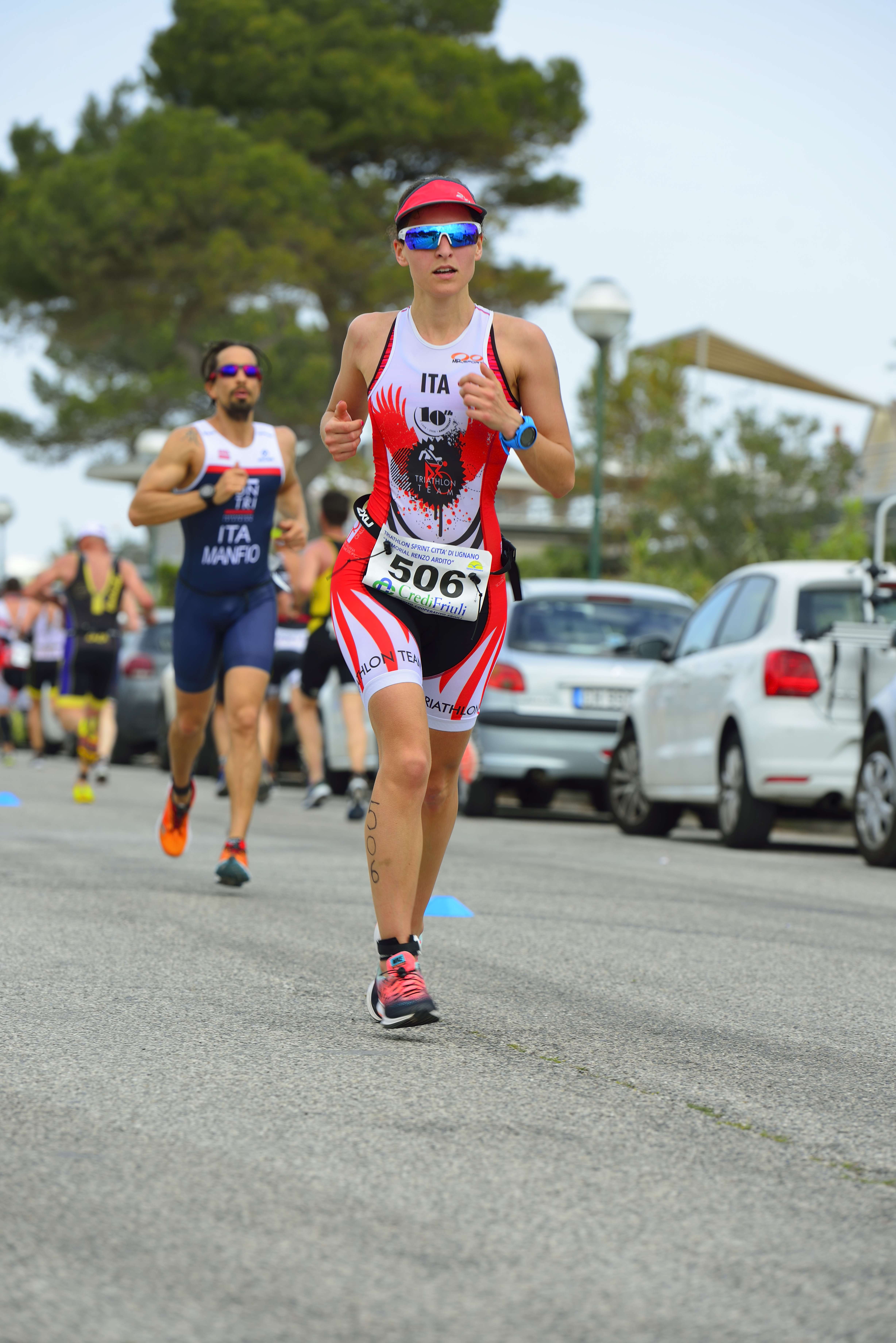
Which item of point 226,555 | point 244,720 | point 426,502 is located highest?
point 226,555

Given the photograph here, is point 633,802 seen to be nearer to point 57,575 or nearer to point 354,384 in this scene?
point 57,575

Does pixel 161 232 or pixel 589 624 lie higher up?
pixel 161 232

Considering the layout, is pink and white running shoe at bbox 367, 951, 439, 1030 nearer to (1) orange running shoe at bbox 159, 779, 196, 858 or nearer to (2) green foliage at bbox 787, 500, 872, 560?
(1) orange running shoe at bbox 159, 779, 196, 858

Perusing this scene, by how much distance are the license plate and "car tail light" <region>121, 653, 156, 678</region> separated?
9103mm

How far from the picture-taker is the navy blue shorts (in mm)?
7754

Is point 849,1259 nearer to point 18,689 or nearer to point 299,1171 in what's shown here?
point 299,1171

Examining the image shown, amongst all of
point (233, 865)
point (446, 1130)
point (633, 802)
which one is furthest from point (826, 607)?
point (446, 1130)

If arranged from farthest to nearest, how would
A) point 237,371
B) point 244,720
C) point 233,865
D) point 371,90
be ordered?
point 371,90
point 237,371
point 244,720
point 233,865

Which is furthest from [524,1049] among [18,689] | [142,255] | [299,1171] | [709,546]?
[709,546]

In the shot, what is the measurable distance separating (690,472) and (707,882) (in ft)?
94.4

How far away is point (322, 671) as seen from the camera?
40.3 ft

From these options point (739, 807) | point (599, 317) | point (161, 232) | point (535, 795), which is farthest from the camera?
point (161, 232)

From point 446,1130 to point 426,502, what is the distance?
1753 millimetres

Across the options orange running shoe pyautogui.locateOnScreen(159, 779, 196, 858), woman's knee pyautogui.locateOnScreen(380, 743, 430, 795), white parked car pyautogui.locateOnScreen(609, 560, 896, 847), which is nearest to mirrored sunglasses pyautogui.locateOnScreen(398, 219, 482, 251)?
woman's knee pyautogui.locateOnScreen(380, 743, 430, 795)
